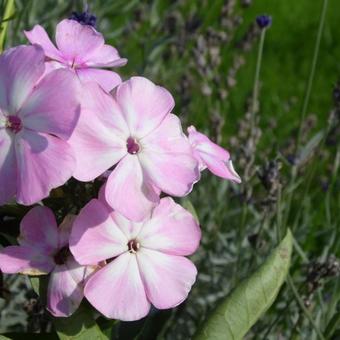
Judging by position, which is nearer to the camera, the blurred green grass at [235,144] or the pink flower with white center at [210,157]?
the pink flower with white center at [210,157]

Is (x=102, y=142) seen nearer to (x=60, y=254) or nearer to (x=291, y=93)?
(x=60, y=254)

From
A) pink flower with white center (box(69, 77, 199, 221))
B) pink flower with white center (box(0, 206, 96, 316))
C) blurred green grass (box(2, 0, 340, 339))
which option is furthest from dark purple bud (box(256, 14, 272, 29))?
pink flower with white center (box(0, 206, 96, 316))

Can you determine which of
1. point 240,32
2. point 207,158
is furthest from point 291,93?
point 207,158

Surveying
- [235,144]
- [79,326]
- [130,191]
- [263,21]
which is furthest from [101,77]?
[235,144]

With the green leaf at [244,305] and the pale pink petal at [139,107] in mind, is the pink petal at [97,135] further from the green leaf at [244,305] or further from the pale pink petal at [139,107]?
the green leaf at [244,305]

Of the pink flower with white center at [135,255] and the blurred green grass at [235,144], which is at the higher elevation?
the pink flower with white center at [135,255]

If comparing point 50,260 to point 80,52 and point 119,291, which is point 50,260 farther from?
point 80,52

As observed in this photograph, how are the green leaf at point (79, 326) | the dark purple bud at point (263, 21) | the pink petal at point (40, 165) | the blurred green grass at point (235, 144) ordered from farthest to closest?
1. the blurred green grass at point (235, 144)
2. the dark purple bud at point (263, 21)
3. the green leaf at point (79, 326)
4. the pink petal at point (40, 165)

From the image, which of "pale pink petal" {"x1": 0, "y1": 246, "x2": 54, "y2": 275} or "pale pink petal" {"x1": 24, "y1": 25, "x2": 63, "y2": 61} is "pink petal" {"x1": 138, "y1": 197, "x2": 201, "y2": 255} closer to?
"pale pink petal" {"x1": 0, "y1": 246, "x2": 54, "y2": 275}

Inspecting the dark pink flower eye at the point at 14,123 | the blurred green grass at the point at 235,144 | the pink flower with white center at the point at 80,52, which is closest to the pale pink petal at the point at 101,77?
the pink flower with white center at the point at 80,52
